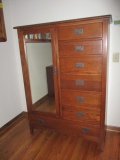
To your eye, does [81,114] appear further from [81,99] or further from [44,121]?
[44,121]

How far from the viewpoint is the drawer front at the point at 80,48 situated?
144 centimetres

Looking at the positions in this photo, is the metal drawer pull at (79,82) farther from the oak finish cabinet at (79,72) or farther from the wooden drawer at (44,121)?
the wooden drawer at (44,121)

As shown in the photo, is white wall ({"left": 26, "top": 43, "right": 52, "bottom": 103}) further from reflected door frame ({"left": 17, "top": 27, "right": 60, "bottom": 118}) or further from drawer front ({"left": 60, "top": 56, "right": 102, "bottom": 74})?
drawer front ({"left": 60, "top": 56, "right": 102, "bottom": 74})

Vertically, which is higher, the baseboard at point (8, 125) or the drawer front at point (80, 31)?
the drawer front at point (80, 31)

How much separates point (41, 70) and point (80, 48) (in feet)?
2.17

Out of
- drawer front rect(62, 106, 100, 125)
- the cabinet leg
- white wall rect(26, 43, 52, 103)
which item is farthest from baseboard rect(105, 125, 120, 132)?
white wall rect(26, 43, 52, 103)

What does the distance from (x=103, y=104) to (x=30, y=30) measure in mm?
1221

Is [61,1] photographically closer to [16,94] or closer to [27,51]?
[27,51]

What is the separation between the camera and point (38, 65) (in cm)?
192

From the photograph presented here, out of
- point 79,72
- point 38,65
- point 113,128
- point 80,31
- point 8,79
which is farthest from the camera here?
point 8,79

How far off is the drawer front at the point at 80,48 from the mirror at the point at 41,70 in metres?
0.19

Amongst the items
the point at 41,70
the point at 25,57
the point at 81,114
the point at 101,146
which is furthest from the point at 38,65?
the point at 101,146

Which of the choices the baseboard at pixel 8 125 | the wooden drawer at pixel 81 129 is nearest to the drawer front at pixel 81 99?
the wooden drawer at pixel 81 129

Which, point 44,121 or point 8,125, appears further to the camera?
point 8,125
